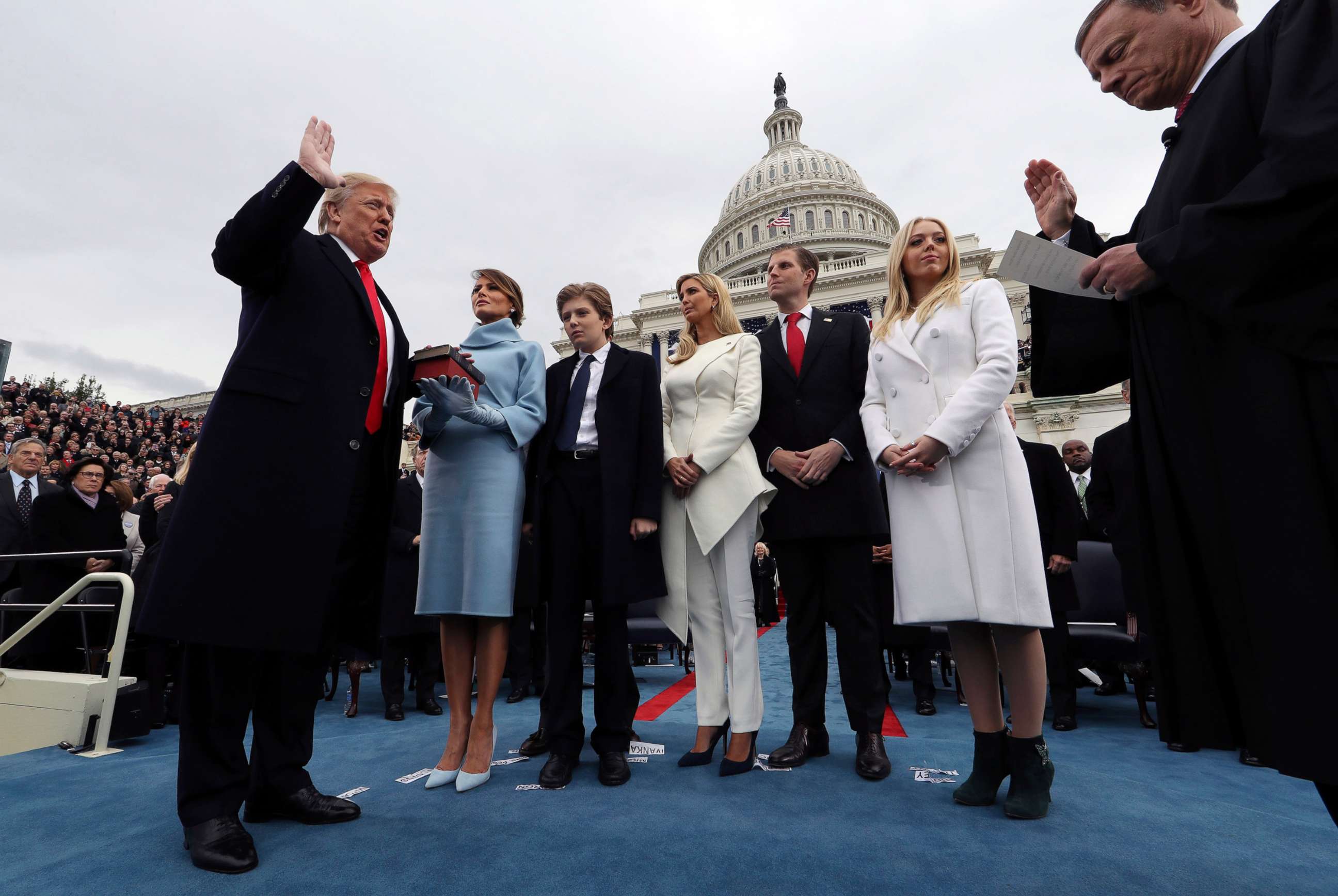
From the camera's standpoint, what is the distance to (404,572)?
4.48m

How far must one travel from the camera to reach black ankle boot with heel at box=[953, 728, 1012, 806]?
1.98 m

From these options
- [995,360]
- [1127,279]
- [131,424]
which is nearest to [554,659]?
[995,360]

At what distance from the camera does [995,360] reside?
2.13m

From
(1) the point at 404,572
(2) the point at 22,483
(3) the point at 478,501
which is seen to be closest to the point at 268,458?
(3) the point at 478,501

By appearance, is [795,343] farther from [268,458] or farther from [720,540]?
[268,458]

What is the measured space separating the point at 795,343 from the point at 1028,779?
1.82 m

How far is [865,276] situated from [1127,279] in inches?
1548

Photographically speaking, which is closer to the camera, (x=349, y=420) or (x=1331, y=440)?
(x=1331, y=440)

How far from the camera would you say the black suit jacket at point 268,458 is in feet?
5.49

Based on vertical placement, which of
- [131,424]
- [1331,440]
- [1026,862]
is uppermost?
[131,424]

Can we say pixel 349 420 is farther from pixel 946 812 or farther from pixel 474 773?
pixel 946 812

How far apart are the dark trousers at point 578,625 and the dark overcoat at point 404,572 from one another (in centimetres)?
179

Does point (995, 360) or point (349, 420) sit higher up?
point (995, 360)

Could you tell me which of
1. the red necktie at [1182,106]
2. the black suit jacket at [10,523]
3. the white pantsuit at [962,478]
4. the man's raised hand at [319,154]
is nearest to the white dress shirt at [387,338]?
the man's raised hand at [319,154]
